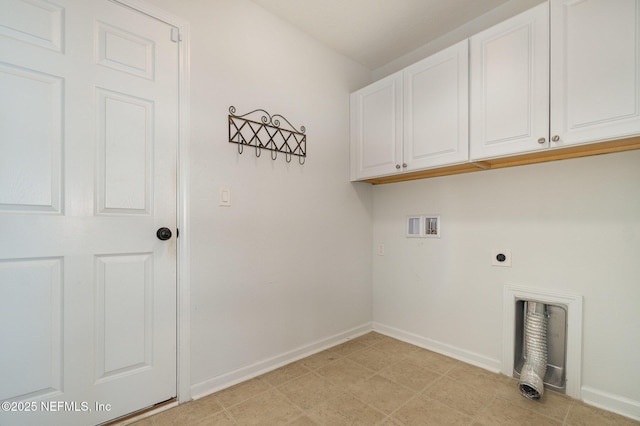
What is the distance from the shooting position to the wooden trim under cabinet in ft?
4.95

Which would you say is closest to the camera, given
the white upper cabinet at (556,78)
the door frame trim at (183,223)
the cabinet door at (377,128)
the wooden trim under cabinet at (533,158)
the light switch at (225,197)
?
the white upper cabinet at (556,78)

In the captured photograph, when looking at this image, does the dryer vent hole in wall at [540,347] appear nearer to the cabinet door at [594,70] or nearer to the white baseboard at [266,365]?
the cabinet door at [594,70]

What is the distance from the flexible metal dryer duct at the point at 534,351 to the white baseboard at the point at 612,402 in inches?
8.3

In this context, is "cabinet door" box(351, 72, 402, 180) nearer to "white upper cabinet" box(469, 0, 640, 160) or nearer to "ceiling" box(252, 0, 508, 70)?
"ceiling" box(252, 0, 508, 70)

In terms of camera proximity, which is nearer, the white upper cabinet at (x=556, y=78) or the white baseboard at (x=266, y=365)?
the white upper cabinet at (x=556, y=78)

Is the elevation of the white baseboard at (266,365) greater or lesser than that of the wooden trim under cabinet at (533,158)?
lesser

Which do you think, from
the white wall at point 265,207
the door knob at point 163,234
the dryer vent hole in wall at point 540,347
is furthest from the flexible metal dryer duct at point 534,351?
the door knob at point 163,234

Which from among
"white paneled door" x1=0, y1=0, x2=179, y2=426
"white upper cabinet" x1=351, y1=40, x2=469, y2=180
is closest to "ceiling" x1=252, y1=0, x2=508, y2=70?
"white upper cabinet" x1=351, y1=40, x2=469, y2=180

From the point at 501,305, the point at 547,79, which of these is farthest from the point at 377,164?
the point at 501,305

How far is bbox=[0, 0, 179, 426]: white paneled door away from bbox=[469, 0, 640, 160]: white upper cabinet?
1884 millimetres

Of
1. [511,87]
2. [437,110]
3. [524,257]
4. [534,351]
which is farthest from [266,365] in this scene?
[511,87]

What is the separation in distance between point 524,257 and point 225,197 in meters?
2.01

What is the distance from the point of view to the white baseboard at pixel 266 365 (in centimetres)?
175

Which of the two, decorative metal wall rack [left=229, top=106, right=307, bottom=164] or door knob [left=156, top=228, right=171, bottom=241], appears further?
decorative metal wall rack [left=229, top=106, right=307, bottom=164]
